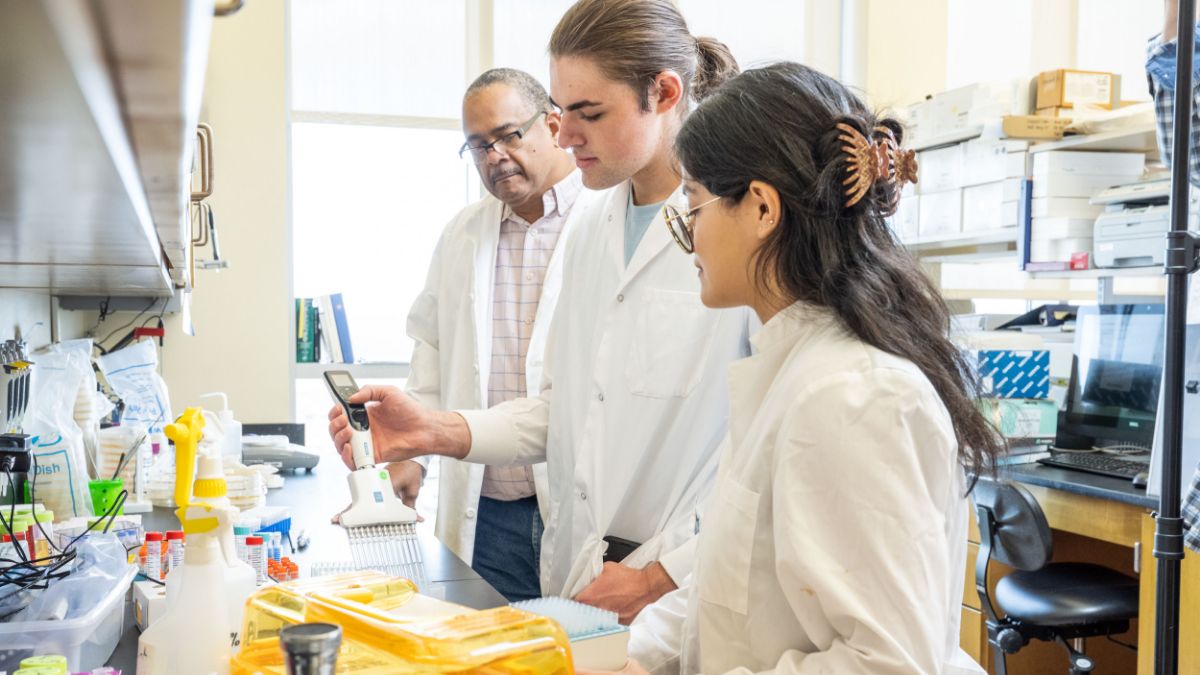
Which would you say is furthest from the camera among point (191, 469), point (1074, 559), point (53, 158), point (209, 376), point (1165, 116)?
point (209, 376)

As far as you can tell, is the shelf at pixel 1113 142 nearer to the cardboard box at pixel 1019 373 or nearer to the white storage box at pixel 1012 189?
the white storage box at pixel 1012 189

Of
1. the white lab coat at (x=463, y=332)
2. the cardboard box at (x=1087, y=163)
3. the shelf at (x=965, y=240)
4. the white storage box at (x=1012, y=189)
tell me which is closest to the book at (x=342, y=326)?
the white lab coat at (x=463, y=332)

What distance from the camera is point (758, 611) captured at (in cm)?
101

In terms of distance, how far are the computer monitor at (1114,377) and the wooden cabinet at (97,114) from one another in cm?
269

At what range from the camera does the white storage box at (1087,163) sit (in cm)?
337

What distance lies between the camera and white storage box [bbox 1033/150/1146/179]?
3.37m

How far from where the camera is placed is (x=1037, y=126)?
3428 millimetres

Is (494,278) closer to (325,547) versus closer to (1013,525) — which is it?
(325,547)

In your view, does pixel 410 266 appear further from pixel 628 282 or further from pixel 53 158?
pixel 53 158

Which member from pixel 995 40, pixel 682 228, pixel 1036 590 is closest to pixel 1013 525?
pixel 1036 590

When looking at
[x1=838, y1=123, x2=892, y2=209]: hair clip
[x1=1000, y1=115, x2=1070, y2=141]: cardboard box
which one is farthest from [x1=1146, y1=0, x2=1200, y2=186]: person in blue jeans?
[x1=1000, y1=115, x2=1070, y2=141]: cardboard box

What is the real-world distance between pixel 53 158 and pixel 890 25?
495cm

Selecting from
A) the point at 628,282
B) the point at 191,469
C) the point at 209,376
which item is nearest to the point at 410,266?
the point at 209,376

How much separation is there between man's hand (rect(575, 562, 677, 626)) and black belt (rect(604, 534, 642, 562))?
0.12m
